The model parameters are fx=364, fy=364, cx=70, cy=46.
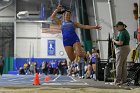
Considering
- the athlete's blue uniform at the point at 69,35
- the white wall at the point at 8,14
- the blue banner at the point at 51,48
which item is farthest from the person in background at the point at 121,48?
the white wall at the point at 8,14

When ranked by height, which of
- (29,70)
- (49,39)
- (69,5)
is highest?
(69,5)

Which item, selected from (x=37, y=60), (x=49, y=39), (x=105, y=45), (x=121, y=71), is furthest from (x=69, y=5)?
(x=121, y=71)

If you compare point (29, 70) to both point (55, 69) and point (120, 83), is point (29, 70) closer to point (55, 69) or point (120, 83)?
point (55, 69)

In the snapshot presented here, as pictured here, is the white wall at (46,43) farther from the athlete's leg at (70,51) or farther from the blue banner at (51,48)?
the athlete's leg at (70,51)

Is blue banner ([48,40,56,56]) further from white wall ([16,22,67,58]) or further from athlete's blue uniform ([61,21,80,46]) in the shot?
athlete's blue uniform ([61,21,80,46])

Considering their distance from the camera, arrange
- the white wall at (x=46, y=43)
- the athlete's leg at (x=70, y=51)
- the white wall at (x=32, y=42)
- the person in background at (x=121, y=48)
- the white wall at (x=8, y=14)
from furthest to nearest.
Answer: the white wall at (x=8, y=14)
the white wall at (x=32, y=42)
the white wall at (x=46, y=43)
the person in background at (x=121, y=48)
the athlete's leg at (x=70, y=51)

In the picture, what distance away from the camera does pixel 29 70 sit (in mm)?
32625

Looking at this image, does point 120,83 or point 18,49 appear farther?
point 18,49

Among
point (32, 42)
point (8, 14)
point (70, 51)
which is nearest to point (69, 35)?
point (70, 51)

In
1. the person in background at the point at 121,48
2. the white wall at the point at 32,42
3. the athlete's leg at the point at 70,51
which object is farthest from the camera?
the white wall at the point at 32,42

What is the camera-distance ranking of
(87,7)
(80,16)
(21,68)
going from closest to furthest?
(87,7), (80,16), (21,68)

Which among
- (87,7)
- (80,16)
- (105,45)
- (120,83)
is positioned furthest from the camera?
(80,16)

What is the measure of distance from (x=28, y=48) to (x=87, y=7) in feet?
33.2

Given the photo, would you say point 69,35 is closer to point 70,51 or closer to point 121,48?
point 70,51
